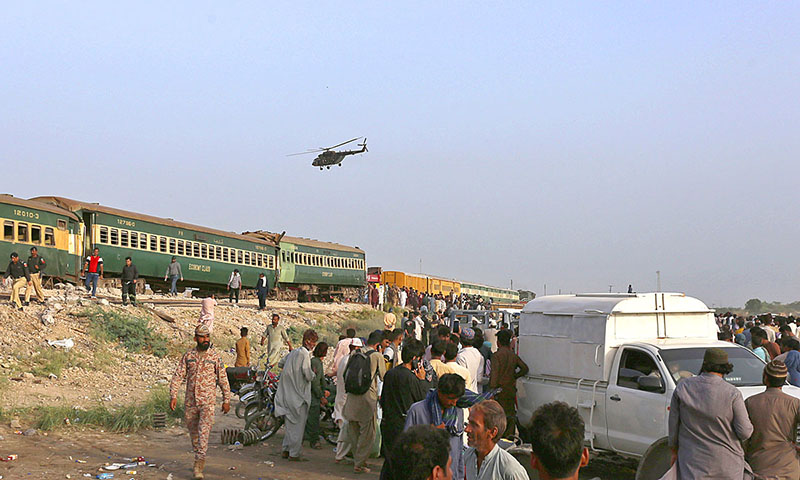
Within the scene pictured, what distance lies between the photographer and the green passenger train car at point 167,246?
2911cm

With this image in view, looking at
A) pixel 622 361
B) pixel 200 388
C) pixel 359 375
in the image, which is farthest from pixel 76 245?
pixel 622 361

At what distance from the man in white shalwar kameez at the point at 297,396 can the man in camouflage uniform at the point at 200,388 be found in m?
1.30

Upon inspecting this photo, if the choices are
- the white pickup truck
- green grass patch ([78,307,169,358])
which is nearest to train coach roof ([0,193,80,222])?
green grass patch ([78,307,169,358])

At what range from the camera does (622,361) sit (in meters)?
8.38

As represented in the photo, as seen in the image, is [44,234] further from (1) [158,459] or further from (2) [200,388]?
(2) [200,388]

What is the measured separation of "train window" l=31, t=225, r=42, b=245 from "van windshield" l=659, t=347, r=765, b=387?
22869mm

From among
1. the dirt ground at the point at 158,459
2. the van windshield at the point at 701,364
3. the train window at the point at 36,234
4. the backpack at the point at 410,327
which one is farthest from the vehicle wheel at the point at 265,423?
the train window at the point at 36,234

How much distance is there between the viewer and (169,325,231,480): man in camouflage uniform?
8477 mm

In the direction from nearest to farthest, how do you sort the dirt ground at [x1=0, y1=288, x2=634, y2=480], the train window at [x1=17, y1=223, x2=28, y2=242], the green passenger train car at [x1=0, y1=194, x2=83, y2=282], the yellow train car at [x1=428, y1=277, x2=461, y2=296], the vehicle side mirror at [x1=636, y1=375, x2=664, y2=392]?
the vehicle side mirror at [x1=636, y1=375, x2=664, y2=392] → the dirt ground at [x1=0, y1=288, x2=634, y2=480] → the green passenger train car at [x1=0, y1=194, x2=83, y2=282] → the train window at [x1=17, y1=223, x2=28, y2=242] → the yellow train car at [x1=428, y1=277, x2=461, y2=296]

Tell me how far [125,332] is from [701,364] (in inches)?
647

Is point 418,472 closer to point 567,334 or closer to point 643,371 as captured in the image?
point 643,371

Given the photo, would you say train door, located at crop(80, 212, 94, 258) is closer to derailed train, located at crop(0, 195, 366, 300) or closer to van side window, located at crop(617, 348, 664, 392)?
derailed train, located at crop(0, 195, 366, 300)

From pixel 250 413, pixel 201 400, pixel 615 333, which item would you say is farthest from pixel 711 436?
pixel 250 413

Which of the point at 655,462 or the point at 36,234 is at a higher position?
the point at 36,234
